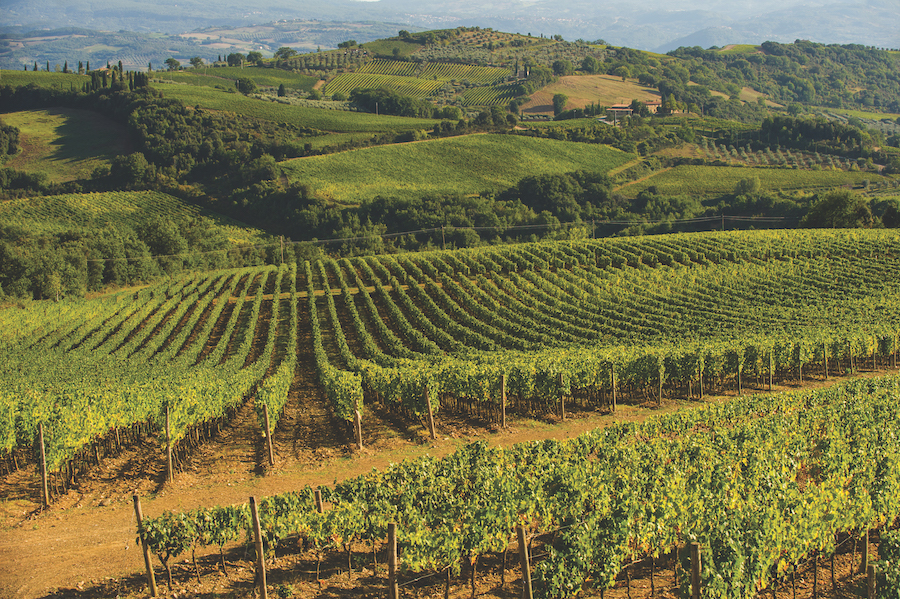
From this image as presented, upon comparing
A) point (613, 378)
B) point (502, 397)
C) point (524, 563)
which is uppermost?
point (524, 563)

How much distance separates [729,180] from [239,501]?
389 feet

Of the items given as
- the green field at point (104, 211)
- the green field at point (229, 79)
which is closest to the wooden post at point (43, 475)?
the green field at point (104, 211)

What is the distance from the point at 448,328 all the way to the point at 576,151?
102305 millimetres

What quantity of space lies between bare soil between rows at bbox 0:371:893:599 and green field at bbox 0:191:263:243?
7576 cm

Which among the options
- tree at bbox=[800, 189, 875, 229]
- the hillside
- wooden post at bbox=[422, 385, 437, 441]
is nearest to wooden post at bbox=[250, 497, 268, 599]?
the hillside

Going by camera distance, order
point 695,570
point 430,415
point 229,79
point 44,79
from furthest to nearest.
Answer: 1. point 229,79
2. point 44,79
3. point 430,415
4. point 695,570

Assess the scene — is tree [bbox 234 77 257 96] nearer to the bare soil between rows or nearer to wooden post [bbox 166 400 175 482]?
the bare soil between rows

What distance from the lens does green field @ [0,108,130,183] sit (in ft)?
392

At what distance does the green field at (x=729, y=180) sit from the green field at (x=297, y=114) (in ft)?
182

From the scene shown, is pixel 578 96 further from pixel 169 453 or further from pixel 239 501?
pixel 239 501

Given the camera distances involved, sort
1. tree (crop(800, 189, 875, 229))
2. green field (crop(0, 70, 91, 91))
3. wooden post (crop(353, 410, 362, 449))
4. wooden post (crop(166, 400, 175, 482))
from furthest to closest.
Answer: green field (crop(0, 70, 91, 91))
tree (crop(800, 189, 875, 229))
wooden post (crop(353, 410, 362, 449))
wooden post (crop(166, 400, 175, 482))

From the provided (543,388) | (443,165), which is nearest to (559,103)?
(443,165)

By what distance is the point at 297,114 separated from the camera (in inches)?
5758

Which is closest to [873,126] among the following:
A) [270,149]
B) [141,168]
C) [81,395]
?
[270,149]
